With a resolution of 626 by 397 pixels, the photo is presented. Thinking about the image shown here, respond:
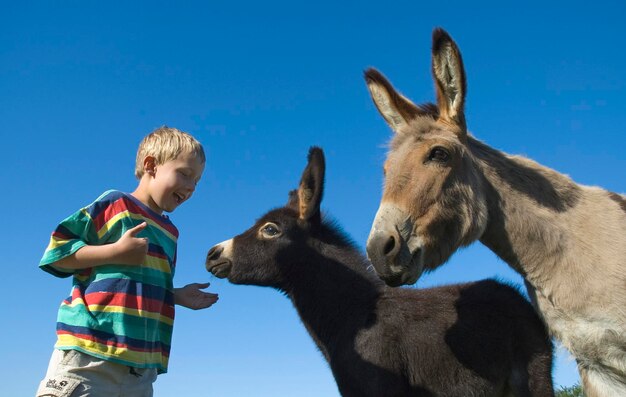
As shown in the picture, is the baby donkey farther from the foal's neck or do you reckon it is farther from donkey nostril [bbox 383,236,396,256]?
donkey nostril [bbox 383,236,396,256]

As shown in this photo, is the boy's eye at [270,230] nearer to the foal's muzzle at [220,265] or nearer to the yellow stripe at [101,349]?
the foal's muzzle at [220,265]

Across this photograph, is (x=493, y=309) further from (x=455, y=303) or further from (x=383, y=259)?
(x=383, y=259)

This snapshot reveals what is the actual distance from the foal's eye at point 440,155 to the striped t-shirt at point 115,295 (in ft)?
7.56

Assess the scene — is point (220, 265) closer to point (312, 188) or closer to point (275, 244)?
point (275, 244)

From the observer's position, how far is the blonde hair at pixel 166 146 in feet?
14.9

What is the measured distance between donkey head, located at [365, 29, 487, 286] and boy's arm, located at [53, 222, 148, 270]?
5.44 feet

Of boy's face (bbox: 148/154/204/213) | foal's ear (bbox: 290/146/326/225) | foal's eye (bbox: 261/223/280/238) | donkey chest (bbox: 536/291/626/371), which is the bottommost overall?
donkey chest (bbox: 536/291/626/371)

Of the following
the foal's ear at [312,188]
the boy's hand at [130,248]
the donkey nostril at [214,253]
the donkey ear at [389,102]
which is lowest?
the boy's hand at [130,248]

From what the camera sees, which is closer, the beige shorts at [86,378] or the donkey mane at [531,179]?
the beige shorts at [86,378]

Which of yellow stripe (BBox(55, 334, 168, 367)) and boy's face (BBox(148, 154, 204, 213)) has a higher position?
boy's face (BBox(148, 154, 204, 213))

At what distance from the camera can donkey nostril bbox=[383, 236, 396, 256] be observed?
4191 mm

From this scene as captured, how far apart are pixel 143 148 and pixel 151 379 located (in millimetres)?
1834

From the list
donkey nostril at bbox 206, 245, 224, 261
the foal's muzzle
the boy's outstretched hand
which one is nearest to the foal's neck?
the foal's muzzle

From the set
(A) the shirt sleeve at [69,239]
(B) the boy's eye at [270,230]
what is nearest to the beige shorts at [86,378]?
(A) the shirt sleeve at [69,239]
